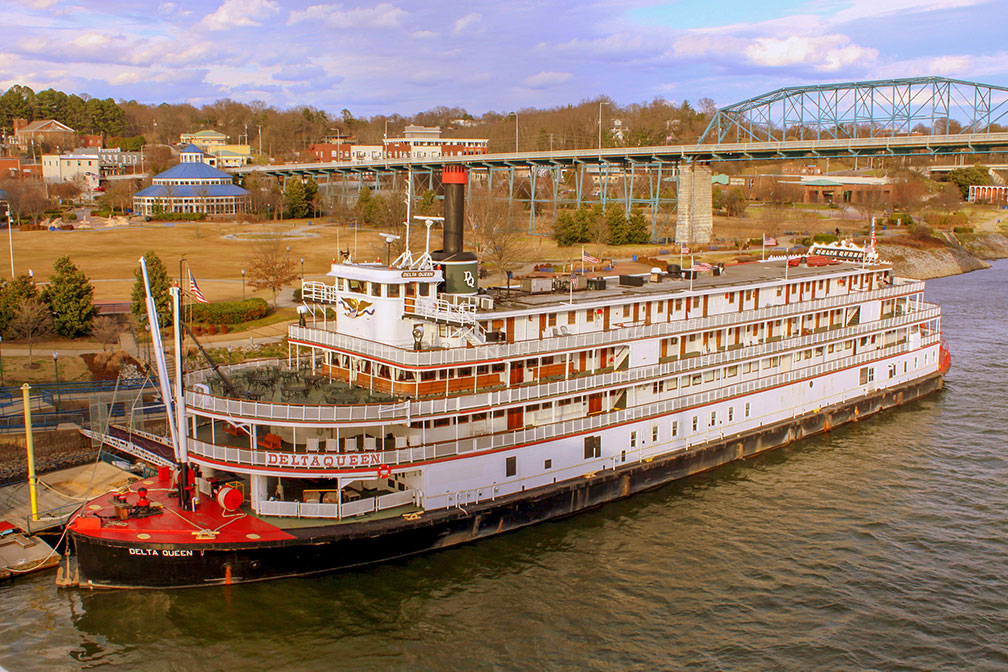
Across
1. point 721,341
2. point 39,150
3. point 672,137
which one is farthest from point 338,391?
point 39,150

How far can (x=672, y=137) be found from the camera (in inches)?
7087

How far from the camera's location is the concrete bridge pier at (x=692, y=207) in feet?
336

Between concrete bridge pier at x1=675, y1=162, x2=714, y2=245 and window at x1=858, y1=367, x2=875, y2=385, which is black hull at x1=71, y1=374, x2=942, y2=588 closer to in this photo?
window at x1=858, y1=367, x2=875, y2=385

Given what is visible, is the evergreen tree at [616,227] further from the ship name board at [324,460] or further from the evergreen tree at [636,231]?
the ship name board at [324,460]

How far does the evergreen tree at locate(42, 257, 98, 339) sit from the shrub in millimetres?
5926

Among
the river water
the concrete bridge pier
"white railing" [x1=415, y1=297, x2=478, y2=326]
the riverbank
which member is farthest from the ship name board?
the riverbank

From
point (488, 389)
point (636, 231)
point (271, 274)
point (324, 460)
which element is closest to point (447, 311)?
point (488, 389)

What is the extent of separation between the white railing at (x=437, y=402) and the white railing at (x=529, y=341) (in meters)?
1.20

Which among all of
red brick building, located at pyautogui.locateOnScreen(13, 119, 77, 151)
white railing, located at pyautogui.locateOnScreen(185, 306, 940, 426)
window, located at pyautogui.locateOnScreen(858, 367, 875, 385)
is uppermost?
red brick building, located at pyautogui.locateOnScreen(13, 119, 77, 151)

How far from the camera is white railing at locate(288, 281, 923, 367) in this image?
2884cm

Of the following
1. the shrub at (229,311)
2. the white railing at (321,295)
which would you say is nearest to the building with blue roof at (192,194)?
the shrub at (229,311)

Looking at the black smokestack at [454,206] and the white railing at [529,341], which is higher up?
the black smokestack at [454,206]

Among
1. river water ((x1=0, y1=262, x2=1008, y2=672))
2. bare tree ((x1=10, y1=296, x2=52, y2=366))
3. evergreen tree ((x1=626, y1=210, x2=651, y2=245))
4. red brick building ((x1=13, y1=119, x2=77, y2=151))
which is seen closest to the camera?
river water ((x1=0, y1=262, x2=1008, y2=672))

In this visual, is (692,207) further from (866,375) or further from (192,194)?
(192,194)
